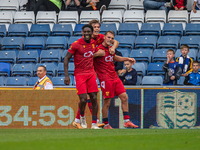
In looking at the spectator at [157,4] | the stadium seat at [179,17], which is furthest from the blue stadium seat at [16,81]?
the stadium seat at [179,17]

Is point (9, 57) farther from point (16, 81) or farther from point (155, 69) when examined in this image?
point (155, 69)

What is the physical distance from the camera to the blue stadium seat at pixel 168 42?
11.1 m

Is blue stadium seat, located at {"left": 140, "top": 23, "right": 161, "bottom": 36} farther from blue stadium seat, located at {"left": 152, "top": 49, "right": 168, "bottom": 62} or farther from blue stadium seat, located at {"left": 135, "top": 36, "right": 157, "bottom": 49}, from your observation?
blue stadium seat, located at {"left": 152, "top": 49, "right": 168, "bottom": 62}

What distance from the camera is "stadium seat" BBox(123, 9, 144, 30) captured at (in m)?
12.5

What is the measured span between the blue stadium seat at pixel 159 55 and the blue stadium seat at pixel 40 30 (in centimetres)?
386

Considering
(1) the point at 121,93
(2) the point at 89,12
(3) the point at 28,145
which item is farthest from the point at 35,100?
(2) the point at 89,12

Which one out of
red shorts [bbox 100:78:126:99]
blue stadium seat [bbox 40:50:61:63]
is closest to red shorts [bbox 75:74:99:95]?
red shorts [bbox 100:78:126:99]

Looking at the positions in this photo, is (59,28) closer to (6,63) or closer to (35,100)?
(6,63)

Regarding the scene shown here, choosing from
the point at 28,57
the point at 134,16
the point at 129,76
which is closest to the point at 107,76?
the point at 129,76

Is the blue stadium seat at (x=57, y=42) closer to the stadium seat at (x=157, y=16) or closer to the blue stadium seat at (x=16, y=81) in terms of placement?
the blue stadium seat at (x=16, y=81)

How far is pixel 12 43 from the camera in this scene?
1195 centimetres

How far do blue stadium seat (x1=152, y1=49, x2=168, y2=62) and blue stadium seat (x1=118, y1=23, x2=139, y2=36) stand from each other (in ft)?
4.84

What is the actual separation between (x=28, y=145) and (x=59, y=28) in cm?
917

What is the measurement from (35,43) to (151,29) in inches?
148
